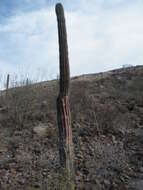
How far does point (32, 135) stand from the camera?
7.94 meters

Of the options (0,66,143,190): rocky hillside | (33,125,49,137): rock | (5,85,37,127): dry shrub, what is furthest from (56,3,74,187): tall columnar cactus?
(5,85,37,127): dry shrub

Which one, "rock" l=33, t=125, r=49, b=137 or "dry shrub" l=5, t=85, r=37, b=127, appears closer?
"rock" l=33, t=125, r=49, b=137

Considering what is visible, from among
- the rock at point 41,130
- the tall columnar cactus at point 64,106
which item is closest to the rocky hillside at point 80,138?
the rock at point 41,130

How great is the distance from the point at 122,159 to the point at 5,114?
5.14 m

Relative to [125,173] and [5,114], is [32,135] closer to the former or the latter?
[5,114]

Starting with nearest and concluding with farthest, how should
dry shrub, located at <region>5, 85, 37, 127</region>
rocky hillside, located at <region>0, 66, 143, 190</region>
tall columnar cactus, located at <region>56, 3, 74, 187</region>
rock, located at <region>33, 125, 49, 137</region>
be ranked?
tall columnar cactus, located at <region>56, 3, 74, 187</region> < rocky hillside, located at <region>0, 66, 143, 190</region> < rock, located at <region>33, 125, 49, 137</region> < dry shrub, located at <region>5, 85, 37, 127</region>

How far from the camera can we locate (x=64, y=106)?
579cm

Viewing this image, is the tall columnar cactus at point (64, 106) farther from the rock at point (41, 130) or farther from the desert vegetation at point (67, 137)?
the rock at point (41, 130)

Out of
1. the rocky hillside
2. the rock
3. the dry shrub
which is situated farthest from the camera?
the dry shrub

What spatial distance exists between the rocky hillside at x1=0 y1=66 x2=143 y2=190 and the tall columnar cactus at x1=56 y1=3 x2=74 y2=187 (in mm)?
403

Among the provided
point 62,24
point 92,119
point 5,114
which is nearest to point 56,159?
point 92,119

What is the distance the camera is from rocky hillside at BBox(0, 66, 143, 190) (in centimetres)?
576

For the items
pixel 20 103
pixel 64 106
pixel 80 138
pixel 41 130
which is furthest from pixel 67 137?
pixel 20 103

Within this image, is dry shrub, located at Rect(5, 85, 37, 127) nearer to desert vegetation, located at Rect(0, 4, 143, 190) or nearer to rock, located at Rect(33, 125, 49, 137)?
desert vegetation, located at Rect(0, 4, 143, 190)
